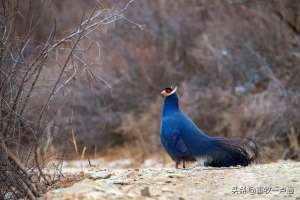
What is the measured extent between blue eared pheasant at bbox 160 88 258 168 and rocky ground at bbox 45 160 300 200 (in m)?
0.41

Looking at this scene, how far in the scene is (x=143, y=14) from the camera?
1587cm

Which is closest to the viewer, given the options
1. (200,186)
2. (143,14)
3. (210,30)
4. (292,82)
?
(200,186)

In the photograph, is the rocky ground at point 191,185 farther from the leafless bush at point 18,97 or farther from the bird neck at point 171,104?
the bird neck at point 171,104

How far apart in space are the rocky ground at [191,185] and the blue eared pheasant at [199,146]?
0.41 metres

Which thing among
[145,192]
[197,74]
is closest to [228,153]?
[145,192]

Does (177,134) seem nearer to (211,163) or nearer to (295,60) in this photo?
(211,163)

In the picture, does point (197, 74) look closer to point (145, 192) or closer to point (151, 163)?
point (151, 163)

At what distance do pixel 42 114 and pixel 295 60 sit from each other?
790 cm

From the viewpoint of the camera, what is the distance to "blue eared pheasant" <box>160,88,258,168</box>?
22.8 ft

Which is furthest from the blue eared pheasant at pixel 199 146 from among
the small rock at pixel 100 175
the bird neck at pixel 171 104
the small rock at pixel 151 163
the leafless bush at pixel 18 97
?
the small rock at pixel 151 163

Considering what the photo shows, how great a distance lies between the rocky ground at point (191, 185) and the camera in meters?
5.61

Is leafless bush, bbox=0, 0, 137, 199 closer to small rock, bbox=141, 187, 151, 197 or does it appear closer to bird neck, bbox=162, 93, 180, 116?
small rock, bbox=141, 187, 151, 197

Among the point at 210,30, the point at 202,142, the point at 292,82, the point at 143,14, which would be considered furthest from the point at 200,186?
the point at 143,14

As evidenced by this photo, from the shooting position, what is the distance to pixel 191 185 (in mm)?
5895
